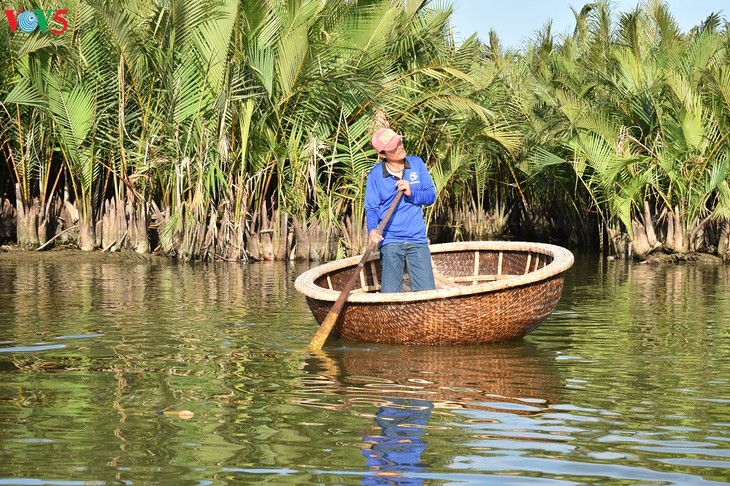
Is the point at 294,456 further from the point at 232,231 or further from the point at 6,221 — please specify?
the point at 6,221

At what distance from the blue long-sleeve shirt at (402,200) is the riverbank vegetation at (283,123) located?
7054 mm

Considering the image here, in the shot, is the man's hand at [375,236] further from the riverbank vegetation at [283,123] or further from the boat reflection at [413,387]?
the riverbank vegetation at [283,123]

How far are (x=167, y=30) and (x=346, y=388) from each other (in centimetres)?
1030

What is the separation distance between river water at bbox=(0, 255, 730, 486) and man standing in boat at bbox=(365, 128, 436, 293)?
0.78m

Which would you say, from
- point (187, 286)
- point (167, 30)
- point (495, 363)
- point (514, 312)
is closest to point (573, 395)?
point (495, 363)

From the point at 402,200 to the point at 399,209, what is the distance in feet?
0.26

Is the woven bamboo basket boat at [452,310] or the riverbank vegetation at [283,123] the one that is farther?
the riverbank vegetation at [283,123]

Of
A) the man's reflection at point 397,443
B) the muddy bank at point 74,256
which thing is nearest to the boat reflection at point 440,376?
the man's reflection at point 397,443

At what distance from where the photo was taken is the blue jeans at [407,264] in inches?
362

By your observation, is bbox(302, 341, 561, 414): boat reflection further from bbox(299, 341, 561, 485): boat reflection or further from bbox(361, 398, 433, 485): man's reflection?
bbox(361, 398, 433, 485): man's reflection

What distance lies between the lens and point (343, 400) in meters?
6.52

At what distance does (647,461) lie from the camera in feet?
16.6

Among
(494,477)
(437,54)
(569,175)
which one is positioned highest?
(437,54)

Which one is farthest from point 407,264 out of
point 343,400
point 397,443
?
point 397,443
